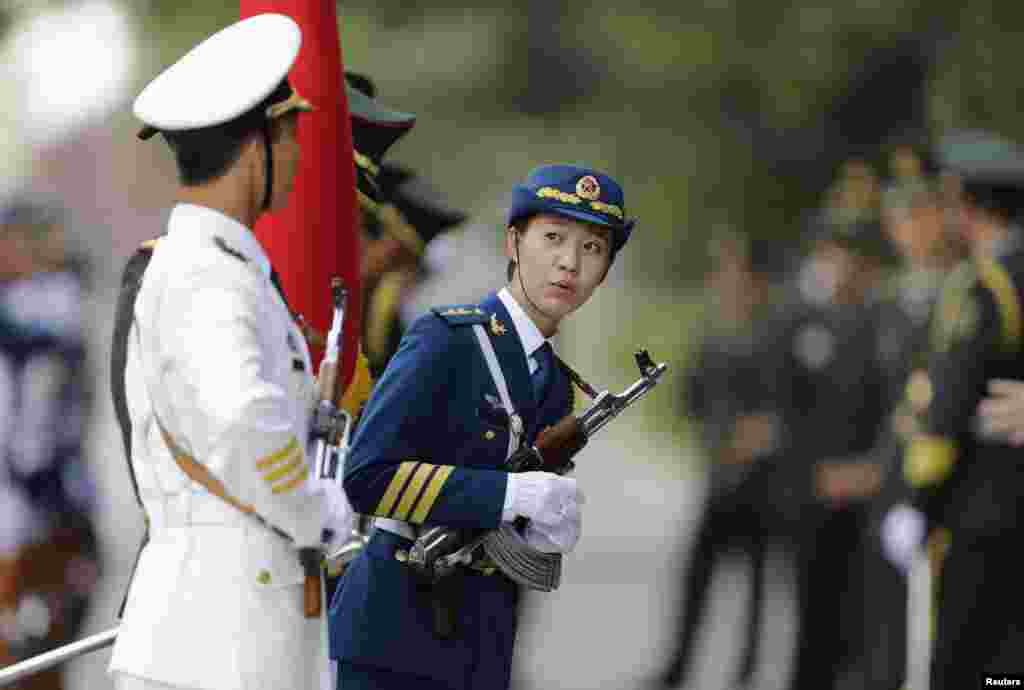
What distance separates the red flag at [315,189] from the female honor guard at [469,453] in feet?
1.84

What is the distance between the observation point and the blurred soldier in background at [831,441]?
10508mm

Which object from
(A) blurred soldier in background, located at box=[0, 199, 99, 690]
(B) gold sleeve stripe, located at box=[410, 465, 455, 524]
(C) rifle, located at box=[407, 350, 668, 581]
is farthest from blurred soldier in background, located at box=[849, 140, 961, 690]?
(B) gold sleeve stripe, located at box=[410, 465, 455, 524]

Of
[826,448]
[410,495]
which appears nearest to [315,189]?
[410,495]

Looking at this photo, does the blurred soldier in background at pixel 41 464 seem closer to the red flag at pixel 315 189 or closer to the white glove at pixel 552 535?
the red flag at pixel 315 189

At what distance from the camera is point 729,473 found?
11148 mm

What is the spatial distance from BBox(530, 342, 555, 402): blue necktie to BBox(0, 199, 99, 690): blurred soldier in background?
5.63 metres

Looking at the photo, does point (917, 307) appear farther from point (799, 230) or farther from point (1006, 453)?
point (1006, 453)

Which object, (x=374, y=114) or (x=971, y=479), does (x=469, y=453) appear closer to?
(x=374, y=114)

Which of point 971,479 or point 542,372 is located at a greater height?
point 542,372

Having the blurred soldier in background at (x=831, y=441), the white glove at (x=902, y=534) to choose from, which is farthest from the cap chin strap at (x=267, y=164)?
the blurred soldier in background at (x=831, y=441)

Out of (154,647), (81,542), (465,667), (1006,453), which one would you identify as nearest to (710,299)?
(81,542)

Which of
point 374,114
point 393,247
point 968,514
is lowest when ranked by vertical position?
point 968,514

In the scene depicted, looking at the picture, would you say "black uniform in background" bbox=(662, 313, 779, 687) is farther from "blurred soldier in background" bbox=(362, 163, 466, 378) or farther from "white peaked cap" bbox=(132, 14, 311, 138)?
"white peaked cap" bbox=(132, 14, 311, 138)

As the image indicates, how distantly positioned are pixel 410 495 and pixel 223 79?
809mm
